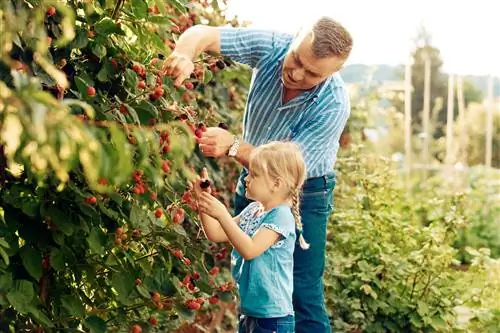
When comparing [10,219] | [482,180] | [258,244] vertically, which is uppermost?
[10,219]

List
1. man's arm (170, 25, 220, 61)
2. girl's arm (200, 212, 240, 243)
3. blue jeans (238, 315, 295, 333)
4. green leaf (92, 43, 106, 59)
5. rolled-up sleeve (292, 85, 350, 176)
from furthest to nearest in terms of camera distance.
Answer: rolled-up sleeve (292, 85, 350, 176) → blue jeans (238, 315, 295, 333) → girl's arm (200, 212, 240, 243) → man's arm (170, 25, 220, 61) → green leaf (92, 43, 106, 59)

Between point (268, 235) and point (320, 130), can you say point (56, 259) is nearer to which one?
point (268, 235)

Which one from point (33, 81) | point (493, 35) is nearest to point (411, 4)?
point (493, 35)

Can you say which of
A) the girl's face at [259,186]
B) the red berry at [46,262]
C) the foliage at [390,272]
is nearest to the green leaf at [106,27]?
the red berry at [46,262]

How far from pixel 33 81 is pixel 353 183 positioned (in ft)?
17.0

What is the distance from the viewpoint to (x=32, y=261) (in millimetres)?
2363

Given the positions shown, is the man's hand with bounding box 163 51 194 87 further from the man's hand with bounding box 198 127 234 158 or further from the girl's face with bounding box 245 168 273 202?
the girl's face with bounding box 245 168 273 202

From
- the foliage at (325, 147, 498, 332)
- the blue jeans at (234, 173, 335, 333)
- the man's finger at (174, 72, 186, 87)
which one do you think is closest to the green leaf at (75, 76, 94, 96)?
the man's finger at (174, 72, 186, 87)

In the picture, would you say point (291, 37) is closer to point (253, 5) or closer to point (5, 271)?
point (5, 271)

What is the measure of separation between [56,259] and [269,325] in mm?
739

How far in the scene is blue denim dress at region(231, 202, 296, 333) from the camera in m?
2.85

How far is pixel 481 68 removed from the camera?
1541 cm

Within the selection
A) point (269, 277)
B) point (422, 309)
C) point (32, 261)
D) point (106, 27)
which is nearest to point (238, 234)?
point (269, 277)

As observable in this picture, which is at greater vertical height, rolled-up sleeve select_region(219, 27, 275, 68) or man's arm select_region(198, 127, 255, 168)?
rolled-up sleeve select_region(219, 27, 275, 68)
